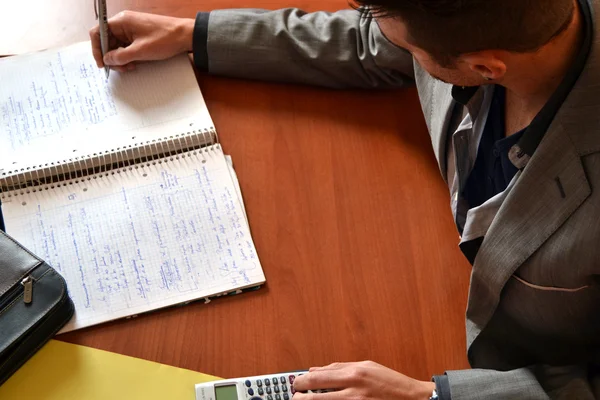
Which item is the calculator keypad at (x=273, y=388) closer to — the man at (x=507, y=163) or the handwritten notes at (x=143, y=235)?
the man at (x=507, y=163)

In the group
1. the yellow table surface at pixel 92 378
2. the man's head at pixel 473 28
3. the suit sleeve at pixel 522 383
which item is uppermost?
the man's head at pixel 473 28

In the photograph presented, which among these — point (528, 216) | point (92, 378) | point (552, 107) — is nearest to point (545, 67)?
point (552, 107)

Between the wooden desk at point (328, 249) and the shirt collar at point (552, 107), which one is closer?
the shirt collar at point (552, 107)

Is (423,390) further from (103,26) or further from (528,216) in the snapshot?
(103,26)

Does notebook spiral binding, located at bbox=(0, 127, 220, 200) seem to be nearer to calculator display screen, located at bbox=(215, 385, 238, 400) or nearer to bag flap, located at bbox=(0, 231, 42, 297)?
bag flap, located at bbox=(0, 231, 42, 297)

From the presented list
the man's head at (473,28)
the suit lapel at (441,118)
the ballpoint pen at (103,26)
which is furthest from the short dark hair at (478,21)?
the ballpoint pen at (103,26)

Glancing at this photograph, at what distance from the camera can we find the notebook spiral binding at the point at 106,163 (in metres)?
1.02

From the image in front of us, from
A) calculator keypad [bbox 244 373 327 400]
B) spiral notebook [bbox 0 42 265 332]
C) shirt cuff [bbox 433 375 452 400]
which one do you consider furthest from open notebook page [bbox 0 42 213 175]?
shirt cuff [bbox 433 375 452 400]

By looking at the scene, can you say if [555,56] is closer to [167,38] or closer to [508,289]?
[508,289]

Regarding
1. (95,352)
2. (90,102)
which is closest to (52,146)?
(90,102)

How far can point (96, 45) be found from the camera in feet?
3.65

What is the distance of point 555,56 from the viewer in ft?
2.68

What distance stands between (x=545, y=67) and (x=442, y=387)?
434 millimetres

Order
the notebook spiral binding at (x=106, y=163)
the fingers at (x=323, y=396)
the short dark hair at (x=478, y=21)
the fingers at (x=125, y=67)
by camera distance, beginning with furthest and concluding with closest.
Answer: the fingers at (x=125, y=67) < the notebook spiral binding at (x=106, y=163) < the fingers at (x=323, y=396) < the short dark hair at (x=478, y=21)
